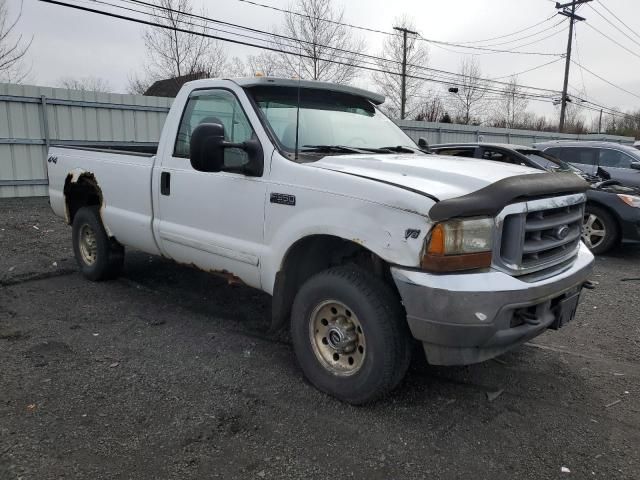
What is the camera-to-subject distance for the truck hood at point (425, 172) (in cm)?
293

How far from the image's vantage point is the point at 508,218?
290cm

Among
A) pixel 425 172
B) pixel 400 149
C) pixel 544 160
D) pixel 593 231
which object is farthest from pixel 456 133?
pixel 425 172

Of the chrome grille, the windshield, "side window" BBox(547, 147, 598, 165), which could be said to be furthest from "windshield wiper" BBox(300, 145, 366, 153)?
the windshield

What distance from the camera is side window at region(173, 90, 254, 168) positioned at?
3.92m

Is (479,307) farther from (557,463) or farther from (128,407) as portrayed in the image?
(128,407)

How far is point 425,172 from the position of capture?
125 inches

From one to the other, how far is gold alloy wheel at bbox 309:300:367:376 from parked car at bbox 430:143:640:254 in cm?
567

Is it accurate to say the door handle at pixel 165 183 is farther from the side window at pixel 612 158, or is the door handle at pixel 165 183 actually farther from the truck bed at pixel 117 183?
the side window at pixel 612 158

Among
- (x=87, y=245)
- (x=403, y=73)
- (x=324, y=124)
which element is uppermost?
(x=403, y=73)

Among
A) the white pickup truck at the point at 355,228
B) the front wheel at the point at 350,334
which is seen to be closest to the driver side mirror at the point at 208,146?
the white pickup truck at the point at 355,228

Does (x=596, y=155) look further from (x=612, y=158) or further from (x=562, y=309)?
(x=562, y=309)

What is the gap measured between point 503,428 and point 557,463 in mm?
378

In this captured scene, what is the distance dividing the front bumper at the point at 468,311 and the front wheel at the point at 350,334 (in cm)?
20

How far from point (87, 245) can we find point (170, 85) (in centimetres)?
2098
